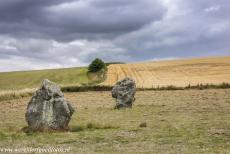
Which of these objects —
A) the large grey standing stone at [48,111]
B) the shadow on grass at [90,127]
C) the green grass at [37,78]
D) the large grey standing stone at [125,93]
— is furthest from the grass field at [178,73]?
the large grey standing stone at [48,111]

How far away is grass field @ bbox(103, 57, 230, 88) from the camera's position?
81938 millimetres

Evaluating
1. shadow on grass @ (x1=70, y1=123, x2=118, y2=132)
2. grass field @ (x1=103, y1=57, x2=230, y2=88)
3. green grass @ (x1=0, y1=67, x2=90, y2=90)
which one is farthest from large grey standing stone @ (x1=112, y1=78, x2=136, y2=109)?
green grass @ (x1=0, y1=67, x2=90, y2=90)

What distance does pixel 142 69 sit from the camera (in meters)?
108

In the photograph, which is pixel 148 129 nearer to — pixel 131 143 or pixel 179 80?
pixel 131 143

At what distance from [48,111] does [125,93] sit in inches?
789

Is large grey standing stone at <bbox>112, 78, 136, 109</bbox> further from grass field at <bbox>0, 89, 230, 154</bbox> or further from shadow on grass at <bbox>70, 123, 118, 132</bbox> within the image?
shadow on grass at <bbox>70, 123, 118, 132</bbox>

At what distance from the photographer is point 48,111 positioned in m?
28.1

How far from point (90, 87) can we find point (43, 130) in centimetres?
4970

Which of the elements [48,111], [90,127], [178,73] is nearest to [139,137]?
[90,127]

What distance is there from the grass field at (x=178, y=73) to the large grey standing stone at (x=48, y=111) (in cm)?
4832

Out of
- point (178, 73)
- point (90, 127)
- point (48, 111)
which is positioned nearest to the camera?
point (48, 111)

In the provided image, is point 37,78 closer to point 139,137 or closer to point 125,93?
point 125,93

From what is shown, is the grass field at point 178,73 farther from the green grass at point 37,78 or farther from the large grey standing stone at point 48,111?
the large grey standing stone at point 48,111

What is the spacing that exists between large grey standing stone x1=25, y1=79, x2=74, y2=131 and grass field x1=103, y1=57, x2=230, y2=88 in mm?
48324
